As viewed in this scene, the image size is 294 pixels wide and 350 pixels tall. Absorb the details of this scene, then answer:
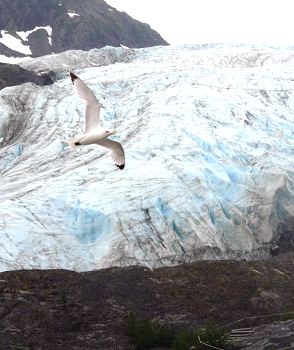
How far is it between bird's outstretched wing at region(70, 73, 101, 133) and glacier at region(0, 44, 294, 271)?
4.42m

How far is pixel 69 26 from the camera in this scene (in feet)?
385

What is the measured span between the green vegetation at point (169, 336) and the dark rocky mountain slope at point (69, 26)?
10384cm

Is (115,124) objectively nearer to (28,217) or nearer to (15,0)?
(28,217)

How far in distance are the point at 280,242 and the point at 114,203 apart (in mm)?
5721

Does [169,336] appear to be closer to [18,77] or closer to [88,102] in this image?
[88,102]

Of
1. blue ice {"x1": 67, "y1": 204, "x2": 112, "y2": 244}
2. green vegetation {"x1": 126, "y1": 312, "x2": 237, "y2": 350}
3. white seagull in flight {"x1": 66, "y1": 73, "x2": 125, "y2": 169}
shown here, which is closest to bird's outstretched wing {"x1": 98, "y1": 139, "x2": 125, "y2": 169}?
white seagull in flight {"x1": 66, "y1": 73, "x2": 125, "y2": 169}

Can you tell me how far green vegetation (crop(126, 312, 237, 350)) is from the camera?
916cm

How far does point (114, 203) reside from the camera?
56.6 ft

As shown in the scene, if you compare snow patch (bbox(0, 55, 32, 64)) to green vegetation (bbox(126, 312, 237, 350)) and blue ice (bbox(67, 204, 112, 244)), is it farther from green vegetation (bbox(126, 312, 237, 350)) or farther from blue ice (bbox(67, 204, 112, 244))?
green vegetation (bbox(126, 312, 237, 350))

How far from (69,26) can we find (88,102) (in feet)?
361

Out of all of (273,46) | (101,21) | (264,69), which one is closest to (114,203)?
(264,69)

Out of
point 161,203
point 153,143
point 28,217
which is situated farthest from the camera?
point 153,143

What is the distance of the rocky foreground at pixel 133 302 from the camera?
995 centimetres

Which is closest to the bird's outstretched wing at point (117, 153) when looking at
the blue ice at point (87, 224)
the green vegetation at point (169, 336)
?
the green vegetation at point (169, 336)
